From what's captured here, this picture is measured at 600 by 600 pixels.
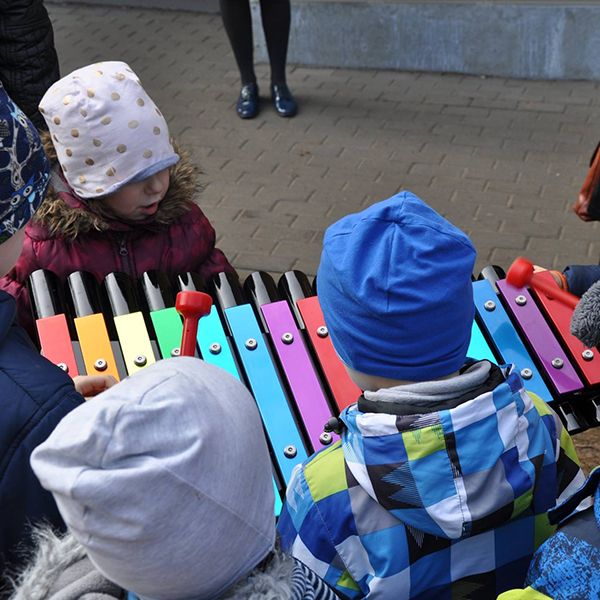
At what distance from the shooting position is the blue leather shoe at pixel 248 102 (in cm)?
584

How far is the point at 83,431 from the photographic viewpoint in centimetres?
117

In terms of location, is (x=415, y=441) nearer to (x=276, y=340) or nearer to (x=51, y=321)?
(x=276, y=340)

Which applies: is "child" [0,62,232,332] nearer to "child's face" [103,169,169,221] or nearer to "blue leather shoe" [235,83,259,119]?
"child's face" [103,169,169,221]

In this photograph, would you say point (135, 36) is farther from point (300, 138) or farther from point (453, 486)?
point (453, 486)

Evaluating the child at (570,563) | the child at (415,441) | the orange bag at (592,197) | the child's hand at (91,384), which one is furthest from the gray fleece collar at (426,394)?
the orange bag at (592,197)

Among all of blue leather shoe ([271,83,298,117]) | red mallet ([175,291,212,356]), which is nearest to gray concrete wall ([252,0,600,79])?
blue leather shoe ([271,83,298,117])

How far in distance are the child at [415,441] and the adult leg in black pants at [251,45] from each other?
13.6 feet

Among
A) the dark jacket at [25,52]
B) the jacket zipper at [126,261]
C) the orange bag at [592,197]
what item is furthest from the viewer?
the dark jacket at [25,52]

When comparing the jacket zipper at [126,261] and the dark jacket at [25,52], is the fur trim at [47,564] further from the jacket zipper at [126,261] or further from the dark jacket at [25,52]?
the dark jacket at [25,52]

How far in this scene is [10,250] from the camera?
5.74ft

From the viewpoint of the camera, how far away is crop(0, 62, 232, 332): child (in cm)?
269

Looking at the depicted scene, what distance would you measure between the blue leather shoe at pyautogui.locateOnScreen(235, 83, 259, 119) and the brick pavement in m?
0.06

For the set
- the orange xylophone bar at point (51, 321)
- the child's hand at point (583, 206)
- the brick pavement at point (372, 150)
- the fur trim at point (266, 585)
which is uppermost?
the fur trim at point (266, 585)

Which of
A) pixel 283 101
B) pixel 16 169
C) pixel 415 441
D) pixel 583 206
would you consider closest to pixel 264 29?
pixel 283 101
